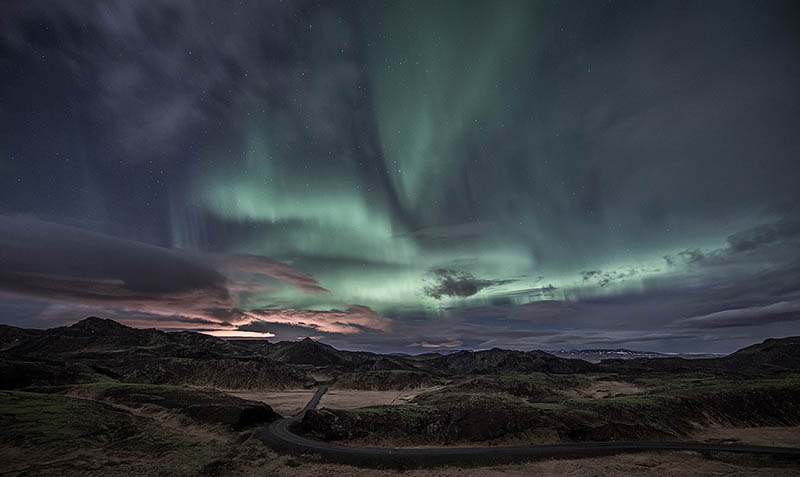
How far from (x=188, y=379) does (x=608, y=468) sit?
17800 centimetres

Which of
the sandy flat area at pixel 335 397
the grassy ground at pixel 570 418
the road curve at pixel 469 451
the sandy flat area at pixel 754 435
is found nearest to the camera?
the road curve at pixel 469 451

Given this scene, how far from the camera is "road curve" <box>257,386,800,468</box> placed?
48.3 metres

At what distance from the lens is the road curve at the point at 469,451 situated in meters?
48.3

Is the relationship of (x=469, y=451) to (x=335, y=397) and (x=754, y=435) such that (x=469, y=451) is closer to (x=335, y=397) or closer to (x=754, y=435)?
→ (x=754, y=435)

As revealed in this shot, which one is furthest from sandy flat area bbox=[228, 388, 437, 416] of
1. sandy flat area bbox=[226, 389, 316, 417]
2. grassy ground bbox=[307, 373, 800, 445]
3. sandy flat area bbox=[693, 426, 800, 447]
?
sandy flat area bbox=[693, 426, 800, 447]

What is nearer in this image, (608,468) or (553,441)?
(608,468)

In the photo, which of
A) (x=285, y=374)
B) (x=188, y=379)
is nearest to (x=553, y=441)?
(x=285, y=374)

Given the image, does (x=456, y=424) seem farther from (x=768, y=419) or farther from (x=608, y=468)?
(x=768, y=419)

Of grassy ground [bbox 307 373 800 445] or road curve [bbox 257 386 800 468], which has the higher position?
grassy ground [bbox 307 373 800 445]

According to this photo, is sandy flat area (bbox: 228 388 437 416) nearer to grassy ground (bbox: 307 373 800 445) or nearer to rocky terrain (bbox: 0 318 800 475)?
rocky terrain (bbox: 0 318 800 475)

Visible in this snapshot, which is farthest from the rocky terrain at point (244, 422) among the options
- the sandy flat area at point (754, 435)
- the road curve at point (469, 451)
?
the road curve at point (469, 451)

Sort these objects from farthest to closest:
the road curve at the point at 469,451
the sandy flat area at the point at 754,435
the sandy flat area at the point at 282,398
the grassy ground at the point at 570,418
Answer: the sandy flat area at the point at 282,398 → the sandy flat area at the point at 754,435 → the grassy ground at the point at 570,418 → the road curve at the point at 469,451

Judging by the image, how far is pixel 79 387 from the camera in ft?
323

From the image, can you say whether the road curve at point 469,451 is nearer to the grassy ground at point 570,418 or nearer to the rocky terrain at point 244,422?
the rocky terrain at point 244,422
